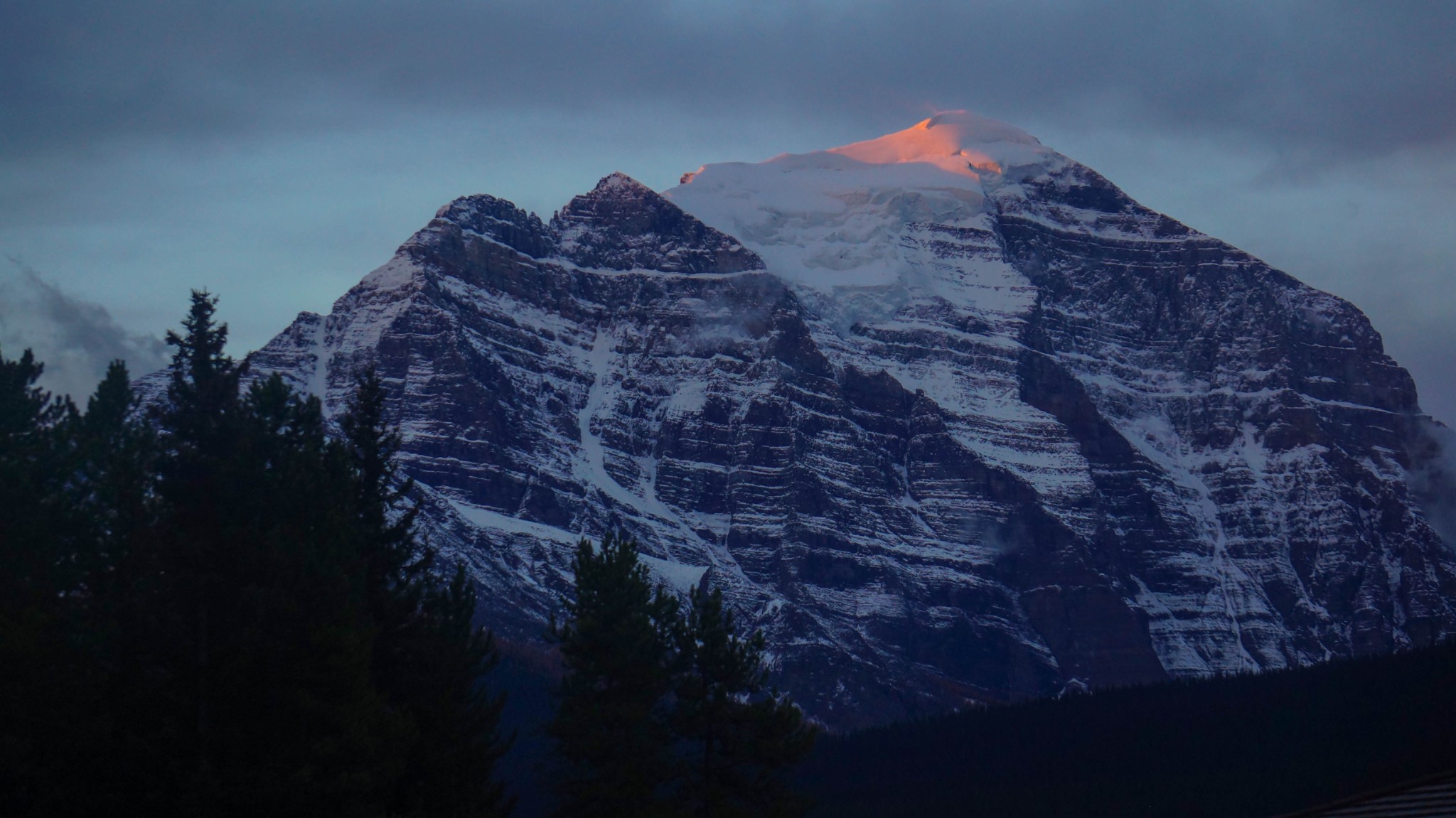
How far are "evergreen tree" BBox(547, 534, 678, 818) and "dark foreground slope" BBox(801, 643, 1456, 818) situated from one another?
90.1 meters

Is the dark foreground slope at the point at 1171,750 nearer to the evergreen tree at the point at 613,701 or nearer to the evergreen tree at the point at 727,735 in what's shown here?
the evergreen tree at the point at 727,735

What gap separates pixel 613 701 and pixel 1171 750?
406 ft

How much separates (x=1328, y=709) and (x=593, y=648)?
133 meters

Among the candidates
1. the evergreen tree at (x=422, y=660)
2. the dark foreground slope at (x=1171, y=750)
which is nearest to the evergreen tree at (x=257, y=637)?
the evergreen tree at (x=422, y=660)

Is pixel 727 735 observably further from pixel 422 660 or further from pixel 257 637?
pixel 257 637

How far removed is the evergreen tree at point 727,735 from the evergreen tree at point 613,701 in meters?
0.77

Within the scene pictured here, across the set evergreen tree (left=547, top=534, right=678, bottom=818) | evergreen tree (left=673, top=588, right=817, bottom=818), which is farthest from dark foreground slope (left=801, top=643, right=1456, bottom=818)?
evergreen tree (left=547, top=534, right=678, bottom=818)

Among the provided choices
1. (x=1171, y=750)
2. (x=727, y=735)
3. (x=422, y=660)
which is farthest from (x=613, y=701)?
(x=1171, y=750)

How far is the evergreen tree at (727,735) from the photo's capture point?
5591 centimetres

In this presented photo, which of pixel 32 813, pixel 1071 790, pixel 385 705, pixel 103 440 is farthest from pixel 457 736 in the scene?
pixel 1071 790

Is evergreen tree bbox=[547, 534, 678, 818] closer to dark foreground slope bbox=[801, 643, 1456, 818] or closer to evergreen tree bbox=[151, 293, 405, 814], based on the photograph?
evergreen tree bbox=[151, 293, 405, 814]

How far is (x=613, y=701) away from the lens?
55.3m

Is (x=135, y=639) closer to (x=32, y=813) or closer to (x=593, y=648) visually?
(x=32, y=813)

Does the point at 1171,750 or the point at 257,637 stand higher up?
the point at 257,637
